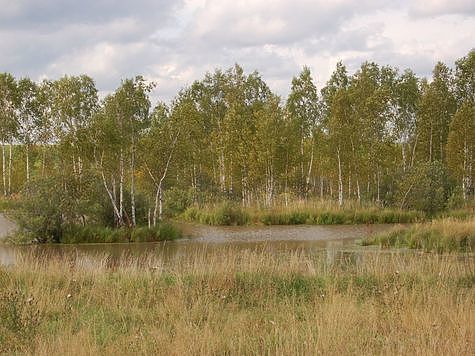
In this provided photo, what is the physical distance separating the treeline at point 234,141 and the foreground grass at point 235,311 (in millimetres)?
13361

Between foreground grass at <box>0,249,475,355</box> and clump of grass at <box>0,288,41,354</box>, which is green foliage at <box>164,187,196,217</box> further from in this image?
clump of grass at <box>0,288,41,354</box>

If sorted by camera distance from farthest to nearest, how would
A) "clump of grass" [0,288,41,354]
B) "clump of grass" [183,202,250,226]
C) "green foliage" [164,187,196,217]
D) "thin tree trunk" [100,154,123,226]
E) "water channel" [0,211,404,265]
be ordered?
"green foliage" [164,187,196,217]
"clump of grass" [183,202,250,226]
"thin tree trunk" [100,154,123,226]
"water channel" [0,211,404,265]
"clump of grass" [0,288,41,354]

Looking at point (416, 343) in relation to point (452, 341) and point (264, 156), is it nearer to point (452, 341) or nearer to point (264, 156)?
point (452, 341)

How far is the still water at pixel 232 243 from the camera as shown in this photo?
66.7ft

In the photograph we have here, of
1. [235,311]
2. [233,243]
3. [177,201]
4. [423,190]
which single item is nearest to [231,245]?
[233,243]

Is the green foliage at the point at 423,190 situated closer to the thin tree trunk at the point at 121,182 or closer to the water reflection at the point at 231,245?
the water reflection at the point at 231,245

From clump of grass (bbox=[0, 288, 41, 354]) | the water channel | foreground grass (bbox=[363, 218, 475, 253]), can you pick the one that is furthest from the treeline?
clump of grass (bbox=[0, 288, 41, 354])

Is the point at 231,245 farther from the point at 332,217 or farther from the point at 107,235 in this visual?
the point at 332,217

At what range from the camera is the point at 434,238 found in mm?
20891

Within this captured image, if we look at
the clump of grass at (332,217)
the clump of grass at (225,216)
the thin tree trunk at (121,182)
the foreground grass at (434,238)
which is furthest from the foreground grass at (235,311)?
the clump of grass at (332,217)

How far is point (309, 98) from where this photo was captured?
47.4 meters

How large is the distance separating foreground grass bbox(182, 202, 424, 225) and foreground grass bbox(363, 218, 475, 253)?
383 inches

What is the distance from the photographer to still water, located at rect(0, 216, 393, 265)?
2033 centimetres

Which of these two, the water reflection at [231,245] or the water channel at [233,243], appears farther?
the water channel at [233,243]
